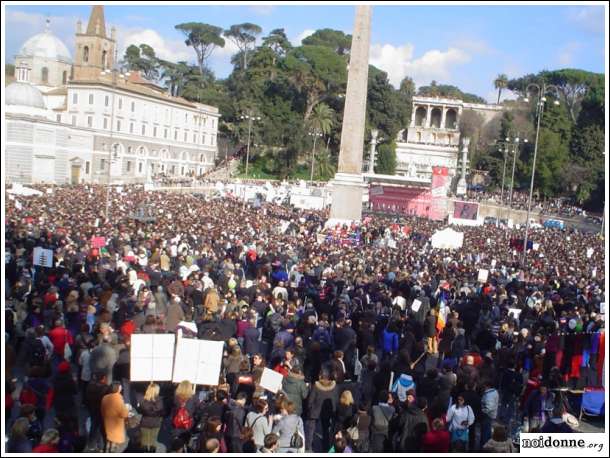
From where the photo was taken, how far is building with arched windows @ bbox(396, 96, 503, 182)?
263ft

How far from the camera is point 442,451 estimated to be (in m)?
6.61

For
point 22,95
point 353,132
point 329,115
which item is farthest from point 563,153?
point 22,95

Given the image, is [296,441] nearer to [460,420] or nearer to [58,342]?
[460,420]

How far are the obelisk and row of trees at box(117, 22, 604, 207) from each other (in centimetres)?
2900

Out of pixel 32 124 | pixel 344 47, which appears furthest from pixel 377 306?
pixel 344 47

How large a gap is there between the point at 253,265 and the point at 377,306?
5125 millimetres

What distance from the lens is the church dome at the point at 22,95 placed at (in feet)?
166

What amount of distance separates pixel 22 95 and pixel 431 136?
49900 mm

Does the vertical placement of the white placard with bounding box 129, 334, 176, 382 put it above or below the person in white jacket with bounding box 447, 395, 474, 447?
above

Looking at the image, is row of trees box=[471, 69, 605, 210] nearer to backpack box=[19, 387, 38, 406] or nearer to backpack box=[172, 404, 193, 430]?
backpack box=[172, 404, 193, 430]

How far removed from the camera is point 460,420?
24.9 ft

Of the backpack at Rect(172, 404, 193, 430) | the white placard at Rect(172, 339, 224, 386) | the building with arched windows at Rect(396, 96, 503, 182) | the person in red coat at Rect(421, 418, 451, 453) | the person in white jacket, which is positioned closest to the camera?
the person in red coat at Rect(421, 418, 451, 453)

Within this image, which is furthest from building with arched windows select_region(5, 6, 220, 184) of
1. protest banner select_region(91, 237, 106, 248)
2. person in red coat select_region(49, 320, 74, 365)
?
person in red coat select_region(49, 320, 74, 365)

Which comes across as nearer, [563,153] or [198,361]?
[198,361]
